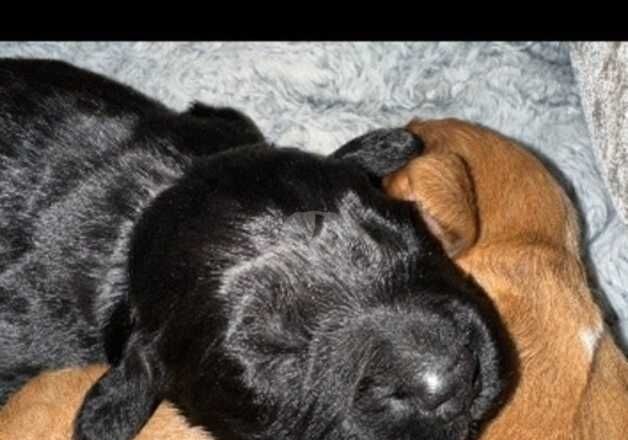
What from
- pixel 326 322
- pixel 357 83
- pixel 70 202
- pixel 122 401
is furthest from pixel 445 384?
pixel 357 83

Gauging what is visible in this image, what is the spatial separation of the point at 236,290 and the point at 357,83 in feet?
6.07

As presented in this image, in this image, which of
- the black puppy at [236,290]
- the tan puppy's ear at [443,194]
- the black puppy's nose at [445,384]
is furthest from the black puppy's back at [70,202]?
the black puppy's nose at [445,384]

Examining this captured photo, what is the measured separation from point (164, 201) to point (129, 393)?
0.51 meters

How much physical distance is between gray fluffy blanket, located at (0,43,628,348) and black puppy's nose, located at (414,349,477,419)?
5.89ft

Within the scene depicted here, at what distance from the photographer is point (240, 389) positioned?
260cm

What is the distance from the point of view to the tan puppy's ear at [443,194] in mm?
2920

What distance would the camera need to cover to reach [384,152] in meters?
3.07

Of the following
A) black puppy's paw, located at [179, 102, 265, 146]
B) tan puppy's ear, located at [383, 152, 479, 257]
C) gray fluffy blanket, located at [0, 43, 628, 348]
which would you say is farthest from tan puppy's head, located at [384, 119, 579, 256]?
gray fluffy blanket, located at [0, 43, 628, 348]

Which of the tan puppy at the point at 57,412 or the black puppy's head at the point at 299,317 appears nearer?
the black puppy's head at the point at 299,317

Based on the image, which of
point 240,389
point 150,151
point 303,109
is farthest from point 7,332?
point 303,109

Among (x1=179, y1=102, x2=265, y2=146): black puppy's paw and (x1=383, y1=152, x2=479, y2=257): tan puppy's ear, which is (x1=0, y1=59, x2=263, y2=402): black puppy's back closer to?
(x1=179, y1=102, x2=265, y2=146): black puppy's paw

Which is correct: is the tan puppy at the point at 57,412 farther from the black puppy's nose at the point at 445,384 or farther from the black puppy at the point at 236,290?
the black puppy's nose at the point at 445,384

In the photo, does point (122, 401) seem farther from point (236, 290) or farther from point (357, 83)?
point (357, 83)
